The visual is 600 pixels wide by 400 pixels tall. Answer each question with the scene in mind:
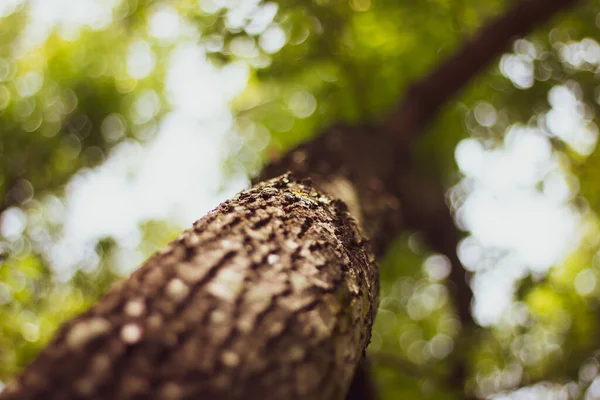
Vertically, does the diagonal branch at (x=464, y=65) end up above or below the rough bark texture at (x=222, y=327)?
below

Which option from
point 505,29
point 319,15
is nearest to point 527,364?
point 505,29

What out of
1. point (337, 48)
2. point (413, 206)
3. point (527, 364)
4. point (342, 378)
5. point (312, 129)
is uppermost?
point (342, 378)

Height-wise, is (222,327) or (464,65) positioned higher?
(222,327)

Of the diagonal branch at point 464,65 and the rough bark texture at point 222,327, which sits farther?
the diagonal branch at point 464,65

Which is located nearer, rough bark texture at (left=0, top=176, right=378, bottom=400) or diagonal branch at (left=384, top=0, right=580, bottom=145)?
rough bark texture at (left=0, top=176, right=378, bottom=400)

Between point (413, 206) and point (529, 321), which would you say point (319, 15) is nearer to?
point (413, 206)

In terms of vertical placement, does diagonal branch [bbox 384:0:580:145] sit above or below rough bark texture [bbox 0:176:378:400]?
below

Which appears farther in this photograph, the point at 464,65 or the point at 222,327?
the point at 464,65

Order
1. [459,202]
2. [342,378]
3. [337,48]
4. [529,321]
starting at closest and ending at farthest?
[342,378]
[337,48]
[529,321]
[459,202]
